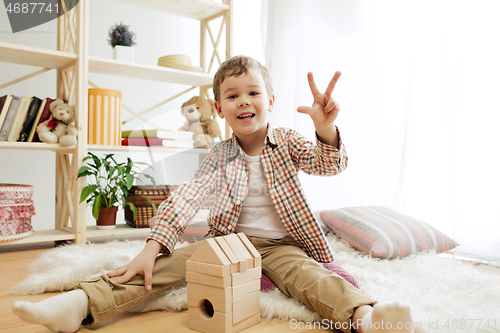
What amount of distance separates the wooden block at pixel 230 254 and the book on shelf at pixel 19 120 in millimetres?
1280

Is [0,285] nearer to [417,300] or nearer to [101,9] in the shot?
[417,300]

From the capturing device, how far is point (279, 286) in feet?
2.92

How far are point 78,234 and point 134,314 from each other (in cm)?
93

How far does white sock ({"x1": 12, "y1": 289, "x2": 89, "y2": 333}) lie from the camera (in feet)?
2.05

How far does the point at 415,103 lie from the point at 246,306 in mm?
1260

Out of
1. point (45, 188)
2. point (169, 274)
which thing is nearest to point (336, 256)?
point (169, 274)

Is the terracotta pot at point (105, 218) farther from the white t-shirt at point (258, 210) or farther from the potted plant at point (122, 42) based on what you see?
the white t-shirt at point (258, 210)

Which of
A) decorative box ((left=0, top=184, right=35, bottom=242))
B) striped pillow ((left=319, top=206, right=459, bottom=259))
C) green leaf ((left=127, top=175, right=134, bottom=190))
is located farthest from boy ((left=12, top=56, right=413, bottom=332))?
decorative box ((left=0, top=184, right=35, bottom=242))

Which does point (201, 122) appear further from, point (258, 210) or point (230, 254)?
point (230, 254)

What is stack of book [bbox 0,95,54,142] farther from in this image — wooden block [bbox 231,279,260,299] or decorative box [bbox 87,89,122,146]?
wooden block [bbox 231,279,260,299]

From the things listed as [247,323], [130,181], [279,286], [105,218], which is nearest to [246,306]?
[247,323]

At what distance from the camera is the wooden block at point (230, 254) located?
2.31 ft

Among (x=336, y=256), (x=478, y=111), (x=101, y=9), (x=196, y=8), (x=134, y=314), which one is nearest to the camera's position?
(x=134, y=314)

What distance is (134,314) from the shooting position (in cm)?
82
